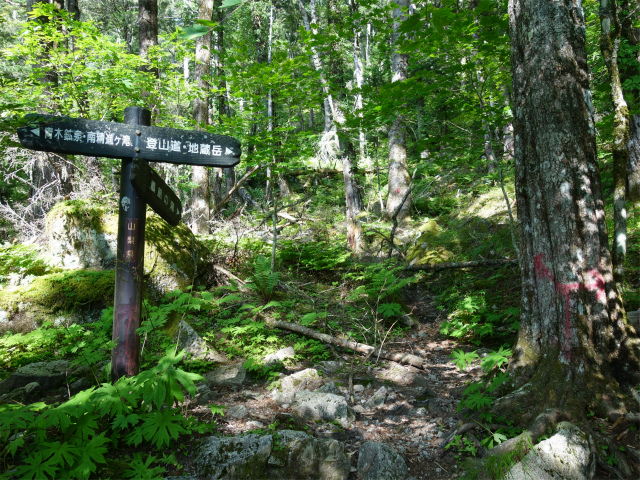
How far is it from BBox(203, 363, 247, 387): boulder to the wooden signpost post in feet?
3.26

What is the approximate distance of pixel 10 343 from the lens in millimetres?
3973

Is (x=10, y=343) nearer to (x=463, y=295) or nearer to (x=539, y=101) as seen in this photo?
(x=539, y=101)

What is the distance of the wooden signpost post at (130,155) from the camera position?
326 centimetres

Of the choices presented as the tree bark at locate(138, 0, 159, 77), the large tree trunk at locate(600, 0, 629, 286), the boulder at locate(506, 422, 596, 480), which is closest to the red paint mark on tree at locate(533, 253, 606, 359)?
the large tree trunk at locate(600, 0, 629, 286)

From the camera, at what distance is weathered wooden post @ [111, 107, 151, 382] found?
3402 mm

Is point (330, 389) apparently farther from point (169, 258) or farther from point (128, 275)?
point (169, 258)

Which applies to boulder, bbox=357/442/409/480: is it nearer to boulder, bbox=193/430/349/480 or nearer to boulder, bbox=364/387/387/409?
boulder, bbox=193/430/349/480

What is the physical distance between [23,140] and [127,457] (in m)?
2.84

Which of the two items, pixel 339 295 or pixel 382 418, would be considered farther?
pixel 339 295

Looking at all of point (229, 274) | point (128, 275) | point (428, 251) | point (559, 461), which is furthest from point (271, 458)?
point (428, 251)

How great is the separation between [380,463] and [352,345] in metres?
2.28

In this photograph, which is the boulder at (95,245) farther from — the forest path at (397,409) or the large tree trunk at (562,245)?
the large tree trunk at (562,245)

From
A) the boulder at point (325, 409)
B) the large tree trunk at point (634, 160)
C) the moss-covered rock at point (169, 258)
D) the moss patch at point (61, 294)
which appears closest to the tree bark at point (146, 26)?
the moss-covered rock at point (169, 258)

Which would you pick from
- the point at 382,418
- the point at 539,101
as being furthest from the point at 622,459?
the point at 539,101
